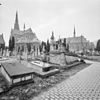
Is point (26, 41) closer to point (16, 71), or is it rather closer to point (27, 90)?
point (16, 71)

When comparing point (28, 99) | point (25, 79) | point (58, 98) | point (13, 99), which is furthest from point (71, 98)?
point (25, 79)

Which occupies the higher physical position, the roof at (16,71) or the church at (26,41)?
the church at (26,41)

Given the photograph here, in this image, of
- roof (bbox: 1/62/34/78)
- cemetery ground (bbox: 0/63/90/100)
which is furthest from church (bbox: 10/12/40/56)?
cemetery ground (bbox: 0/63/90/100)

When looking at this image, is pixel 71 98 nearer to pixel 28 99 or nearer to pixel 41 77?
pixel 28 99

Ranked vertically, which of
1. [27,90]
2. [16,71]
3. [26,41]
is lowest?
[27,90]

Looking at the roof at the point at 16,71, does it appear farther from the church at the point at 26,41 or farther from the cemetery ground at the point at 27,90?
the church at the point at 26,41

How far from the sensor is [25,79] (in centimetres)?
550

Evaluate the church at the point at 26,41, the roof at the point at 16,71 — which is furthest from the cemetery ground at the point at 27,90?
the church at the point at 26,41

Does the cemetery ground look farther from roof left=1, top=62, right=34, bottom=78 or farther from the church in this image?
the church

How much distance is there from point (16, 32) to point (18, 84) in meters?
50.5

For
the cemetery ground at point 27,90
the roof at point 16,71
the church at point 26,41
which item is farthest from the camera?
the church at point 26,41

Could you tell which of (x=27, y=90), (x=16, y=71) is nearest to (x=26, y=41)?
(x=16, y=71)

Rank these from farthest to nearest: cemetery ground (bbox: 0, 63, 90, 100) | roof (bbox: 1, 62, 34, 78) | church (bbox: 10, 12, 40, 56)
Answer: church (bbox: 10, 12, 40, 56), roof (bbox: 1, 62, 34, 78), cemetery ground (bbox: 0, 63, 90, 100)

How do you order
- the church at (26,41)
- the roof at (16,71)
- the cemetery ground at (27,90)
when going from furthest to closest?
the church at (26,41)
the roof at (16,71)
the cemetery ground at (27,90)
